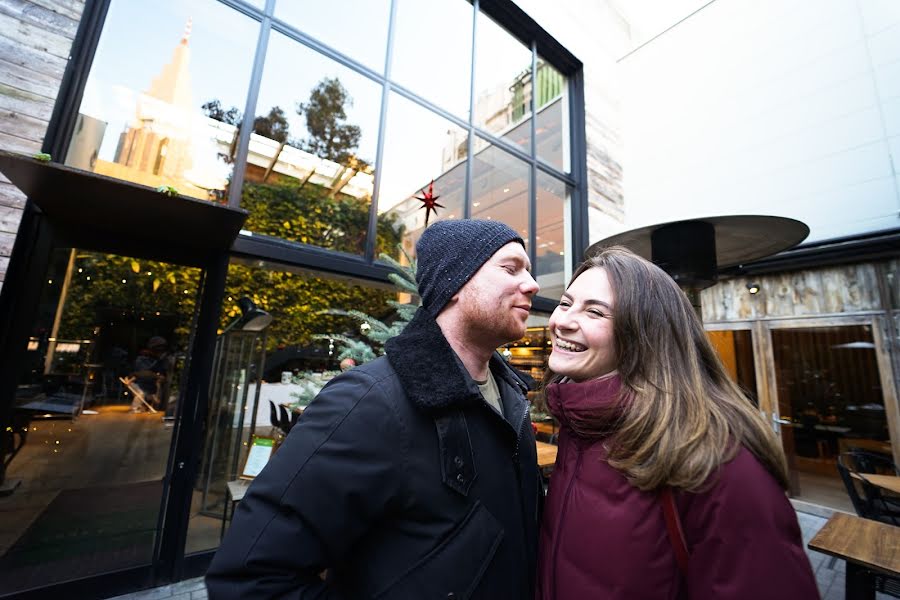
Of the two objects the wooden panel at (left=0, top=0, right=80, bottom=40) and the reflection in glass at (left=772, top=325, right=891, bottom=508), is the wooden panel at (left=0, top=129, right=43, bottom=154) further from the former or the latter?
the reflection in glass at (left=772, top=325, right=891, bottom=508)

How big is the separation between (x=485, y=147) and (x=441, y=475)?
571cm

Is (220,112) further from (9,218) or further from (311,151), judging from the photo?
(9,218)

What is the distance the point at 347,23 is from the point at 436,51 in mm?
1389

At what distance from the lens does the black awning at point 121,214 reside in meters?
2.12

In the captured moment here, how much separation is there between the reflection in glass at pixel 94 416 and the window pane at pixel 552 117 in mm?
5806

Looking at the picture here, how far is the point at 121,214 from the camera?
2.66m

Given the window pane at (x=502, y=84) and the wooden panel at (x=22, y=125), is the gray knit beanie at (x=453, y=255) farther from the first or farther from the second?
the window pane at (x=502, y=84)

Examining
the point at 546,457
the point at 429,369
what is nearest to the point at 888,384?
the point at 546,457

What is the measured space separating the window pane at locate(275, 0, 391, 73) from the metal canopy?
4144 millimetres

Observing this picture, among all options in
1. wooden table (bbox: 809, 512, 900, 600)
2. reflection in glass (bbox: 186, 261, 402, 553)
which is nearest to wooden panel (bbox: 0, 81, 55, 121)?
reflection in glass (bbox: 186, 261, 402, 553)

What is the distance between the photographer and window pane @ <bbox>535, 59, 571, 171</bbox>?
22.0ft

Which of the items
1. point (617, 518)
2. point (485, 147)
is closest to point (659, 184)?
point (485, 147)

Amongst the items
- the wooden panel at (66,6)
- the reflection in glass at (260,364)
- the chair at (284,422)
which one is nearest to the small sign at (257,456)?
the reflection in glass at (260,364)

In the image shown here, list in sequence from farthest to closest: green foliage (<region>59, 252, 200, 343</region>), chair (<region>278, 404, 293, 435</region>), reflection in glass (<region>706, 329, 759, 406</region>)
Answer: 1. reflection in glass (<region>706, 329, 759, 406</region>)
2. chair (<region>278, 404, 293, 435</region>)
3. green foliage (<region>59, 252, 200, 343</region>)
